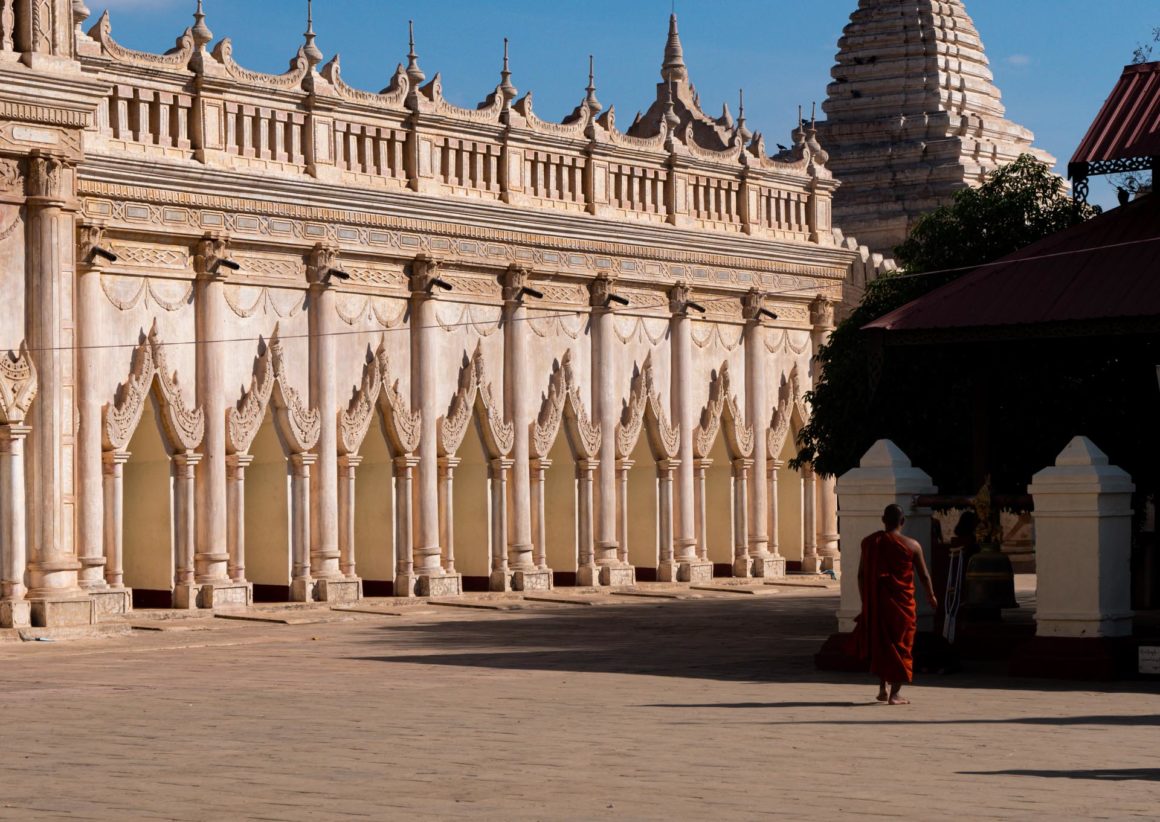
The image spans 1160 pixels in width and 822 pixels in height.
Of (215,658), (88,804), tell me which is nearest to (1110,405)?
(215,658)

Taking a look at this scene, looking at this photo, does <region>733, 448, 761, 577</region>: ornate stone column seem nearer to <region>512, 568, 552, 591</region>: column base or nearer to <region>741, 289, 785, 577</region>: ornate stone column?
<region>741, 289, 785, 577</region>: ornate stone column

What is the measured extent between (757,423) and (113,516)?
12953mm

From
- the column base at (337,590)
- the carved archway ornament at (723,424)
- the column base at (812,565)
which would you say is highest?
the carved archway ornament at (723,424)

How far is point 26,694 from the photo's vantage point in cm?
1538

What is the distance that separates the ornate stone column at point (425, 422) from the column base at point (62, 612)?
701 cm

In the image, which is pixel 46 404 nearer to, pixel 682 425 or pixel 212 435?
pixel 212 435

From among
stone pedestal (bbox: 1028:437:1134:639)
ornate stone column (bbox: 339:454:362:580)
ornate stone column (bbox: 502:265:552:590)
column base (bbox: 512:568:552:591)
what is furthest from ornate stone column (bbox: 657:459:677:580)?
stone pedestal (bbox: 1028:437:1134:639)

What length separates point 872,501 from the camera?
663 inches

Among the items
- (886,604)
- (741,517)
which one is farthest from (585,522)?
(886,604)

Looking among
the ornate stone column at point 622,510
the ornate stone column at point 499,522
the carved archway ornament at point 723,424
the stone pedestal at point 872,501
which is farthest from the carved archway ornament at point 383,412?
the stone pedestal at point 872,501

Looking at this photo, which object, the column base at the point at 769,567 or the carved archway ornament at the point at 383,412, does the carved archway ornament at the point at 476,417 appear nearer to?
the carved archway ornament at the point at 383,412

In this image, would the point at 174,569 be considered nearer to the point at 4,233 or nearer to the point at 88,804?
the point at 4,233

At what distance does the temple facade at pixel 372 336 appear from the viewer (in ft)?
73.0

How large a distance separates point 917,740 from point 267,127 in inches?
653
